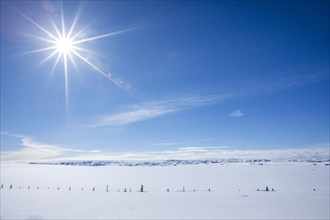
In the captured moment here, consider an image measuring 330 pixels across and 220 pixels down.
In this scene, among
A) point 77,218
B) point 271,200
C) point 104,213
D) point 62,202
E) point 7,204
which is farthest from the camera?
point 271,200

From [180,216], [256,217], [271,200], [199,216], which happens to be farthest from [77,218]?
[271,200]

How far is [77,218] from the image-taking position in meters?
21.4

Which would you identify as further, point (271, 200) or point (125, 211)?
point (271, 200)

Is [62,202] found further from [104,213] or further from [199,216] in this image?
[199,216]

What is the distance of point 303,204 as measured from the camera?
29031mm

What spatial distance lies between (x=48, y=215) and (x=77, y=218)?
2.79 m

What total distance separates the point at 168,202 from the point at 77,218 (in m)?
11.2

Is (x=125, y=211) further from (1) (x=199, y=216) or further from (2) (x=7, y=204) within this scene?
(2) (x=7, y=204)

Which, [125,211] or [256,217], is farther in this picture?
[125,211]

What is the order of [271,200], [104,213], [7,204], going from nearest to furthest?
[104,213], [7,204], [271,200]

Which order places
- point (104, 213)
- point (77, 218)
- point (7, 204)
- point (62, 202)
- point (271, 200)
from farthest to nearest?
point (271, 200) → point (62, 202) → point (7, 204) → point (104, 213) → point (77, 218)

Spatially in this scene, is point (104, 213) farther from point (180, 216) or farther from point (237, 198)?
point (237, 198)

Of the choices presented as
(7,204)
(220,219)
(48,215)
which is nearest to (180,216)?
(220,219)

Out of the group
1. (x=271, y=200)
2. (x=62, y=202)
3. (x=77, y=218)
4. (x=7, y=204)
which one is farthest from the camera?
(x=271, y=200)
